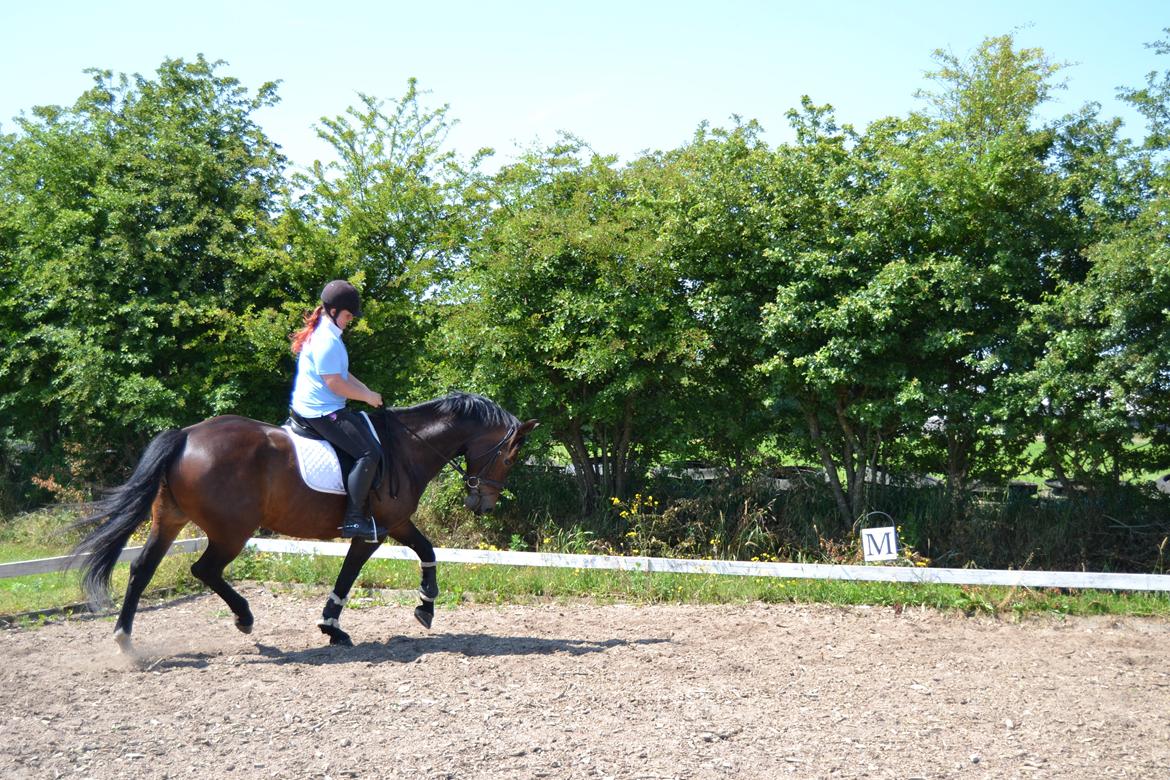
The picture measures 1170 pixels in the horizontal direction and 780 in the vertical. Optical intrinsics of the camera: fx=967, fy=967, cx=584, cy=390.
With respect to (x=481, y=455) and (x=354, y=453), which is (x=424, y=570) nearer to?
(x=481, y=455)

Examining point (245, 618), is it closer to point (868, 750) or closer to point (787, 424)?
point (868, 750)

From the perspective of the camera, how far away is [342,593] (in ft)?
26.9

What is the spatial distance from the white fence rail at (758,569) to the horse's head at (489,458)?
6.44ft

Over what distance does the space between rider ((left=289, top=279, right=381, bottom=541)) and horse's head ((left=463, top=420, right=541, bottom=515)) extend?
0.93m

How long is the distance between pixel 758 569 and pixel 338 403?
4611 mm

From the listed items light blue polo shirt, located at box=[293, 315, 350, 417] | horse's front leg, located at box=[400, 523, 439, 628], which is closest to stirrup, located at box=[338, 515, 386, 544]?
horse's front leg, located at box=[400, 523, 439, 628]

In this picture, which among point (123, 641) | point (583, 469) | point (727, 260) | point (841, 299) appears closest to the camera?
point (123, 641)

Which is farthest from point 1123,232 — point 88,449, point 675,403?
point 88,449

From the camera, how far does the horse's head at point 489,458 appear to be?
8469mm

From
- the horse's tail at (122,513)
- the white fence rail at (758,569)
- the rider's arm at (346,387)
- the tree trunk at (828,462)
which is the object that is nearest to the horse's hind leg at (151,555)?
the horse's tail at (122,513)

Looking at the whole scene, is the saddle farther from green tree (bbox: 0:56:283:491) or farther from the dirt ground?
green tree (bbox: 0:56:283:491)

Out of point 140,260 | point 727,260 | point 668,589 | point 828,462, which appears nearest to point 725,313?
point 727,260

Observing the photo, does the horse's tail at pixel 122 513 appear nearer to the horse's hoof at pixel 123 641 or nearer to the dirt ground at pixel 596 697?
the horse's hoof at pixel 123 641

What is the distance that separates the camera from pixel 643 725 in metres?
5.90
